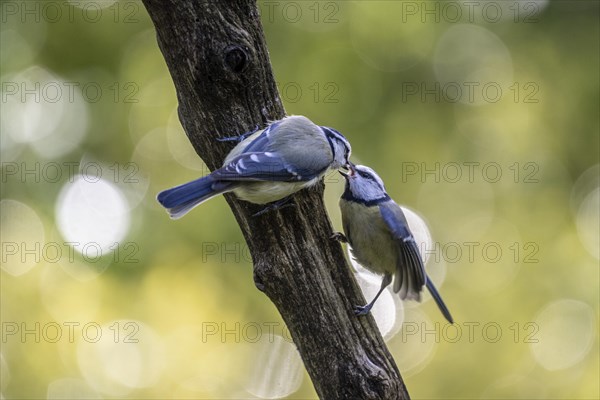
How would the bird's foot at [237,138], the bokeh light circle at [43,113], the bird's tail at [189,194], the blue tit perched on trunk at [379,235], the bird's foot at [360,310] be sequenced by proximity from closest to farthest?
1. the bird's tail at [189,194]
2. the bird's foot at [237,138]
3. the bird's foot at [360,310]
4. the blue tit perched on trunk at [379,235]
5. the bokeh light circle at [43,113]

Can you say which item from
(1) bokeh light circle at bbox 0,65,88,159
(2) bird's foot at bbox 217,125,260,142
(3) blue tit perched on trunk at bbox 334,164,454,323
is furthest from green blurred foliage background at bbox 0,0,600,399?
(2) bird's foot at bbox 217,125,260,142

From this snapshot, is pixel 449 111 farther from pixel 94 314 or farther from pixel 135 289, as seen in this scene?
pixel 94 314

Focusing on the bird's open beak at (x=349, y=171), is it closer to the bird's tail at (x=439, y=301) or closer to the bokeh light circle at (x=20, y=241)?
the bird's tail at (x=439, y=301)

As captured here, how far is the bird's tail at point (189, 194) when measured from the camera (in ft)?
7.29

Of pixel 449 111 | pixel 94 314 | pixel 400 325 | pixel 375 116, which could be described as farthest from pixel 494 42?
pixel 94 314

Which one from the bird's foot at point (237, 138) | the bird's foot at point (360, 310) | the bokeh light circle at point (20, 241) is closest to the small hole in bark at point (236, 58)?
the bird's foot at point (237, 138)

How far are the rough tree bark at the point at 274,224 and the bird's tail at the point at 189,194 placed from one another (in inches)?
7.3

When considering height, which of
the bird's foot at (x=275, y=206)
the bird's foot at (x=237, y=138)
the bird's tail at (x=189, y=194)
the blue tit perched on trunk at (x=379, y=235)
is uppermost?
the bird's foot at (x=237, y=138)

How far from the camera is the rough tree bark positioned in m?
2.26

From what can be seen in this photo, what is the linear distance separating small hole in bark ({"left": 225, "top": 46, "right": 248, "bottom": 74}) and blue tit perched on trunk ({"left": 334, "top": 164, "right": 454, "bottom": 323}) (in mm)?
754

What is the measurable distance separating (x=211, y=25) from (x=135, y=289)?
9.05 ft

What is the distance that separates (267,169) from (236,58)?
14.6 inches

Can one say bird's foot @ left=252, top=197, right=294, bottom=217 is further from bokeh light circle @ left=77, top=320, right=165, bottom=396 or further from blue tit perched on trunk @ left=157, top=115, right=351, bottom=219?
bokeh light circle @ left=77, top=320, right=165, bottom=396

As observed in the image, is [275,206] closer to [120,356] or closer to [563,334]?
[120,356]
